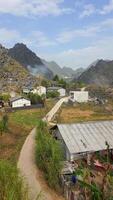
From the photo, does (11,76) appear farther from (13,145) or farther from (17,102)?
(13,145)

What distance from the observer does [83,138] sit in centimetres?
4081

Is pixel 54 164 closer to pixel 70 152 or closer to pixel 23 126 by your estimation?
pixel 70 152

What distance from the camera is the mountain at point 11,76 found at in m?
143

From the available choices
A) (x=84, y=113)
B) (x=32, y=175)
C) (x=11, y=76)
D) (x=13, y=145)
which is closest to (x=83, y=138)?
(x=32, y=175)

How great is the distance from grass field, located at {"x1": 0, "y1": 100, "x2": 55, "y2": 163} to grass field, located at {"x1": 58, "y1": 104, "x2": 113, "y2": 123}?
5.18 metres

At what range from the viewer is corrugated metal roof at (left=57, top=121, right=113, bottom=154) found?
39.2 metres

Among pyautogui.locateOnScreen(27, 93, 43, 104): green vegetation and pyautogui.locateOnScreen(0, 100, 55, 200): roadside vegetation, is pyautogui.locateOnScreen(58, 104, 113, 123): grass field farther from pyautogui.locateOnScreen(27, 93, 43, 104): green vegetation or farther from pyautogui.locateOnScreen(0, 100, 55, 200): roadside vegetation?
pyautogui.locateOnScreen(27, 93, 43, 104): green vegetation

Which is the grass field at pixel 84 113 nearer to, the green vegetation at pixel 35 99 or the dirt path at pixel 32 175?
the green vegetation at pixel 35 99

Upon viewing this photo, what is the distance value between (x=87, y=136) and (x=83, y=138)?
83 centimetres

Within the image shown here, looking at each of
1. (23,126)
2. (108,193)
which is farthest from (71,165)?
(23,126)

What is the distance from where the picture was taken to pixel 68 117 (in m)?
81.5

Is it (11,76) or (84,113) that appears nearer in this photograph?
(84,113)

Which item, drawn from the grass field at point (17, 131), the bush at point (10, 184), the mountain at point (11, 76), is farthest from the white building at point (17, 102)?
the bush at point (10, 184)

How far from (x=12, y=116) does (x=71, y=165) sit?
147ft
